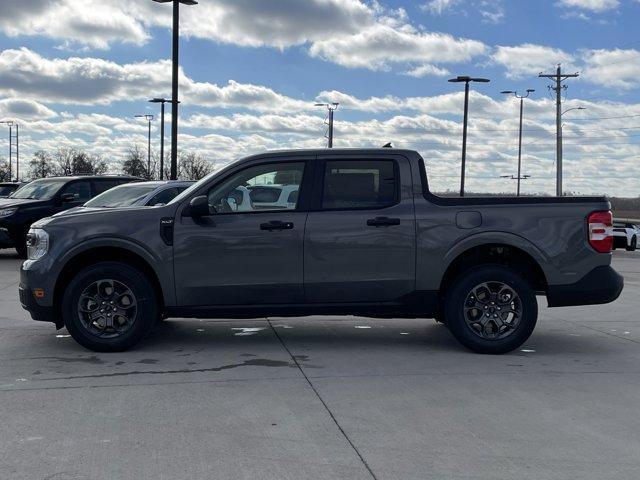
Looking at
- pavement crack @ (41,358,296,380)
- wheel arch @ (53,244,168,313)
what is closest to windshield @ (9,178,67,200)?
wheel arch @ (53,244,168,313)

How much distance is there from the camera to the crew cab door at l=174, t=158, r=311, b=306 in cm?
670

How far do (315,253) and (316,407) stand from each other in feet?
6.40

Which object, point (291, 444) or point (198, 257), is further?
→ point (198, 257)

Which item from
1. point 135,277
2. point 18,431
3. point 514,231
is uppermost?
point 514,231

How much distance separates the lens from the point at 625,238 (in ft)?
93.5

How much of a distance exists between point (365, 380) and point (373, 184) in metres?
1.95

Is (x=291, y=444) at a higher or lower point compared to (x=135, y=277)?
lower

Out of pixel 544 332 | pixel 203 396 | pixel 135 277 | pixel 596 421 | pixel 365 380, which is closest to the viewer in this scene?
pixel 596 421

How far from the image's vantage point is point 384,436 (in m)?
4.50

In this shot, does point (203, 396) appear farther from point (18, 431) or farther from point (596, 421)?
point (596, 421)

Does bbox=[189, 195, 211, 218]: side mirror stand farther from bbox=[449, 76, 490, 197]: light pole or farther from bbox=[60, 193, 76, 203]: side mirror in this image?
bbox=[449, 76, 490, 197]: light pole

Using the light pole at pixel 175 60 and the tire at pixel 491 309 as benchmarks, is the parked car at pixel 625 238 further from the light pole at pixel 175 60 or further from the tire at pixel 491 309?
the tire at pixel 491 309

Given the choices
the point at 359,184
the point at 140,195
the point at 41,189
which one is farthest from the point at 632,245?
the point at 359,184

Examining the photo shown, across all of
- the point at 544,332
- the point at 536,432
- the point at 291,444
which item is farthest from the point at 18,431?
the point at 544,332
